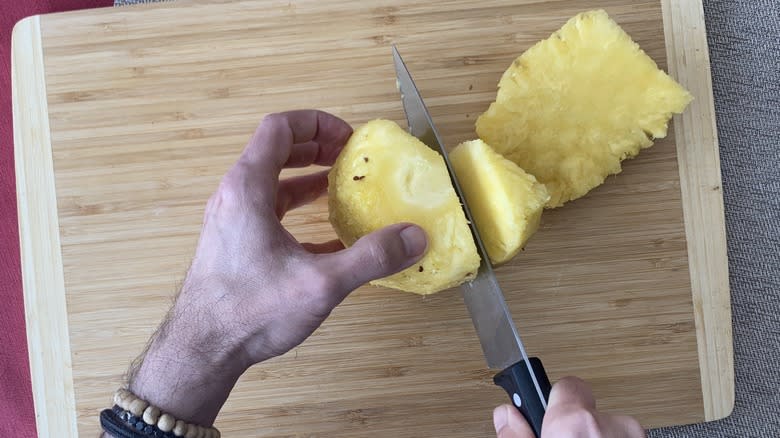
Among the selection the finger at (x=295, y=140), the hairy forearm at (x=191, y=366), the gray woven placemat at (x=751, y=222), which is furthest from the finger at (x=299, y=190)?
the gray woven placemat at (x=751, y=222)

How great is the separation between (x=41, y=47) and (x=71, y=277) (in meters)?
0.55

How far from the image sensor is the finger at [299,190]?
1.50 m

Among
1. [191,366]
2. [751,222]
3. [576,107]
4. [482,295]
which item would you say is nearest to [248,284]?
[191,366]

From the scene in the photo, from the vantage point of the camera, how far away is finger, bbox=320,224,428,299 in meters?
1.16

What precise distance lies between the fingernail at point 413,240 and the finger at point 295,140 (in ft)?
0.93

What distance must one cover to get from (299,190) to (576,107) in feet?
2.11

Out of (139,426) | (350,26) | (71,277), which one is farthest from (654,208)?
(71,277)

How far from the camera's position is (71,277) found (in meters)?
1.59

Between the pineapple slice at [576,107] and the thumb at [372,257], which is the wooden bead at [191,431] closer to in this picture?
the thumb at [372,257]

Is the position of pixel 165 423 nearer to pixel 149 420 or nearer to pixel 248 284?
pixel 149 420

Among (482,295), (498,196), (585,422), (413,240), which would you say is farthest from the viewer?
(482,295)

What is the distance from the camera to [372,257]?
45.6 inches

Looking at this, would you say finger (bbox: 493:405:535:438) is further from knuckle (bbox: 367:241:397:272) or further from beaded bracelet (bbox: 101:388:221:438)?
beaded bracelet (bbox: 101:388:221:438)

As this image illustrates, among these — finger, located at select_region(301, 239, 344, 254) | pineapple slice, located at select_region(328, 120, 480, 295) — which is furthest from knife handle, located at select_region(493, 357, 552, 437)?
finger, located at select_region(301, 239, 344, 254)
